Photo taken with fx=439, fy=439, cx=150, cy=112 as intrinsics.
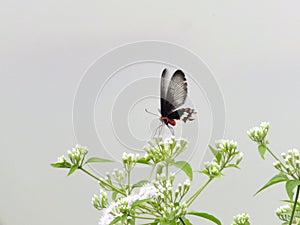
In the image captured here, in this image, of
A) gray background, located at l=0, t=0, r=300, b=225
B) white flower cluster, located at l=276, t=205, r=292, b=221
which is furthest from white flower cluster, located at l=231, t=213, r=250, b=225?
gray background, located at l=0, t=0, r=300, b=225

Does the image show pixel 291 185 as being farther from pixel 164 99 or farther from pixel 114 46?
pixel 114 46

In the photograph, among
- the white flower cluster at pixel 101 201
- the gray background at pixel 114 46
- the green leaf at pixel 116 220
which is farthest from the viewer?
the gray background at pixel 114 46

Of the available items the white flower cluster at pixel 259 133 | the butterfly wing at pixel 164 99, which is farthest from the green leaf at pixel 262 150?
the butterfly wing at pixel 164 99

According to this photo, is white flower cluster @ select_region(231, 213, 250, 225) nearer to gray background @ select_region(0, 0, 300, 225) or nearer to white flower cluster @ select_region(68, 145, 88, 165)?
white flower cluster @ select_region(68, 145, 88, 165)

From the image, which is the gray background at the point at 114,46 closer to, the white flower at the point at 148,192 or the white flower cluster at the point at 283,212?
the white flower cluster at the point at 283,212

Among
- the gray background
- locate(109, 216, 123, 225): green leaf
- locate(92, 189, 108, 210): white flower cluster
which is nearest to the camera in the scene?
locate(109, 216, 123, 225): green leaf

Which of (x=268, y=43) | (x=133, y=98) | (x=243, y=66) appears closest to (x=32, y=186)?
(x=243, y=66)
